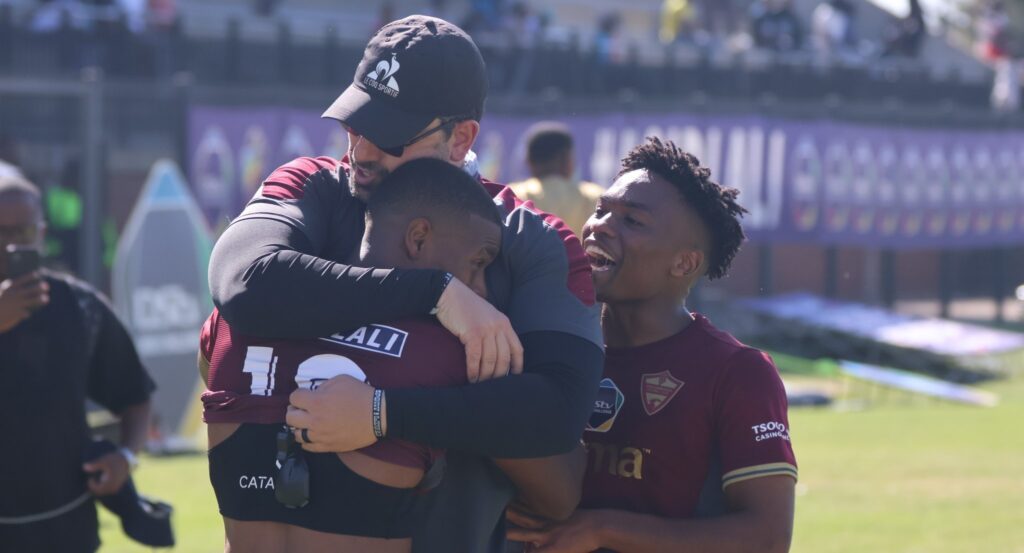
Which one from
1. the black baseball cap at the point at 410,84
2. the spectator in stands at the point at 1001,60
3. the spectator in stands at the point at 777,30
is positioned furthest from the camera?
the spectator in stands at the point at 1001,60

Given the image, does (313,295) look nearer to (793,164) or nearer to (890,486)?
(890,486)

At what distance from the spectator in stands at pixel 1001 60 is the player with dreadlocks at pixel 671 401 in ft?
80.3

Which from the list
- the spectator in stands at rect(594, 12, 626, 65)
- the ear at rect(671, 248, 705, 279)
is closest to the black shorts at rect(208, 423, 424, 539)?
the ear at rect(671, 248, 705, 279)

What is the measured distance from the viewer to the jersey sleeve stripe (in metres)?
3.29

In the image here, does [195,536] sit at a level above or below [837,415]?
above

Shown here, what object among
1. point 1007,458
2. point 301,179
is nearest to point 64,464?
point 301,179

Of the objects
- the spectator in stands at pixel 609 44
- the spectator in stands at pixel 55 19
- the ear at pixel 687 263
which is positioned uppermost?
the spectator in stands at pixel 55 19

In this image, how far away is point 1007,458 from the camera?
12.4 meters

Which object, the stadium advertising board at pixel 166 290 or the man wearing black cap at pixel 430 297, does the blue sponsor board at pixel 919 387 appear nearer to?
the stadium advertising board at pixel 166 290

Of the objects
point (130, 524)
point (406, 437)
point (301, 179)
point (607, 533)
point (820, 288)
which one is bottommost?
point (820, 288)

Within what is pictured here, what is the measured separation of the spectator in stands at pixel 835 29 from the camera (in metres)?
28.4

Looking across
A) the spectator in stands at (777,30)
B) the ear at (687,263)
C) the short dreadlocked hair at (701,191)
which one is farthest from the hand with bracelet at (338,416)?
the spectator in stands at (777,30)

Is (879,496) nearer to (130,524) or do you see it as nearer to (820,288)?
(130,524)

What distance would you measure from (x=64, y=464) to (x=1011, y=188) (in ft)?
75.1
